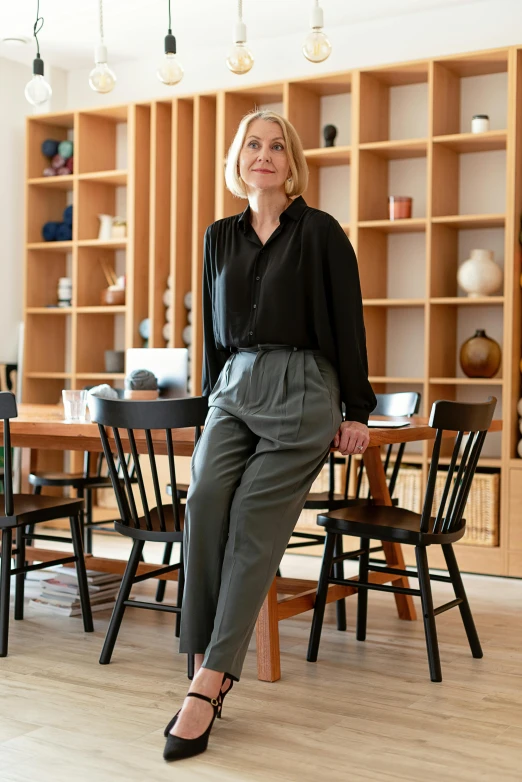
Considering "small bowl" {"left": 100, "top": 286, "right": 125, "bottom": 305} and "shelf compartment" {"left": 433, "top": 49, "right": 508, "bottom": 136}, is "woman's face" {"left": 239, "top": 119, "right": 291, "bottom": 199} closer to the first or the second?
"shelf compartment" {"left": 433, "top": 49, "right": 508, "bottom": 136}

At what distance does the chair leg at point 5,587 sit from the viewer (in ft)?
10.2

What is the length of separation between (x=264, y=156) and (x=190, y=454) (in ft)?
3.38

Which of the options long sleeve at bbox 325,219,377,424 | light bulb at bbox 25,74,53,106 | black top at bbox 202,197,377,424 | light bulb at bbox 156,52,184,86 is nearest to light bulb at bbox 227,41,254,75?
light bulb at bbox 156,52,184,86

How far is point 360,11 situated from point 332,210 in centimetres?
103

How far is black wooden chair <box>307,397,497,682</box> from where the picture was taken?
2.86 m

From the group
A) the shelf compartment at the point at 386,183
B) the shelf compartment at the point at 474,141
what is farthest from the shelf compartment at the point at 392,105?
the shelf compartment at the point at 474,141

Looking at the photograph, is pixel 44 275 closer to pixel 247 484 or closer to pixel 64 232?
pixel 64 232

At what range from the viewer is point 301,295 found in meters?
2.55

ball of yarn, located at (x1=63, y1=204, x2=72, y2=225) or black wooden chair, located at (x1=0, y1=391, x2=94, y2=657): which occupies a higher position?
ball of yarn, located at (x1=63, y1=204, x2=72, y2=225)

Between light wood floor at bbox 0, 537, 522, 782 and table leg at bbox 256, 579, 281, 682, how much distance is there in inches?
1.5

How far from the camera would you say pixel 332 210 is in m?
5.51

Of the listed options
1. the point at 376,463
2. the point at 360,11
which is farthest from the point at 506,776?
the point at 360,11

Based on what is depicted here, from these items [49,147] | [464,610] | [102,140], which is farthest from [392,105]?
[464,610]

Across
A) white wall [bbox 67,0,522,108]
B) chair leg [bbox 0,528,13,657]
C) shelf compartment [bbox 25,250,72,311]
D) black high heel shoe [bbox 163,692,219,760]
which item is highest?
white wall [bbox 67,0,522,108]
